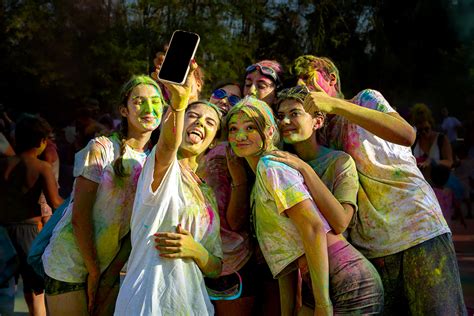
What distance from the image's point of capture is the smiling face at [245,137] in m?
3.00

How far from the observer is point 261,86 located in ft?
11.8

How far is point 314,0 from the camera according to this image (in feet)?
47.6

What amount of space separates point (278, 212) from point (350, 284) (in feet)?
1.34

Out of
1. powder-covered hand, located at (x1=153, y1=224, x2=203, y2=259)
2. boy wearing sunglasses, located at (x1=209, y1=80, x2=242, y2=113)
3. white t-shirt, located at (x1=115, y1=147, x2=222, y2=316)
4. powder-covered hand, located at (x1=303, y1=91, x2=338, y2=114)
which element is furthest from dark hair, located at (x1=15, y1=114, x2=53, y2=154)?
powder-covered hand, located at (x1=303, y1=91, x2=338, y2=114)

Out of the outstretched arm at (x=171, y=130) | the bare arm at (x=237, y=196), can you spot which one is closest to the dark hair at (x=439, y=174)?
the bare arm at (x=237, y=196)

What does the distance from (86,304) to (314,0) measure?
1218 cm

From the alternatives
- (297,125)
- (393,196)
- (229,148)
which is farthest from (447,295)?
(229,148)

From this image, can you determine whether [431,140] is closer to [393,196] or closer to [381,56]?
[393,196]

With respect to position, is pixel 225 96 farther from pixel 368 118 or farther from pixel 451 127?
pixel 451 127

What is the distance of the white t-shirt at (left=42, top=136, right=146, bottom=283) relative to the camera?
10.3 feet

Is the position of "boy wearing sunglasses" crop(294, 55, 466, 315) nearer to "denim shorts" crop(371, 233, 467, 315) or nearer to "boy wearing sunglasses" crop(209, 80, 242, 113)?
"denim shorts" crop(371, 233, 467, 315)

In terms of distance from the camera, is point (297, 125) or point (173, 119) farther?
point (297, 125)

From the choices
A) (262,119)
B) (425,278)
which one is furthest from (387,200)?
(262,119)

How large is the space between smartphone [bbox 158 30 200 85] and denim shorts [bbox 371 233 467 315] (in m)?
1.28
